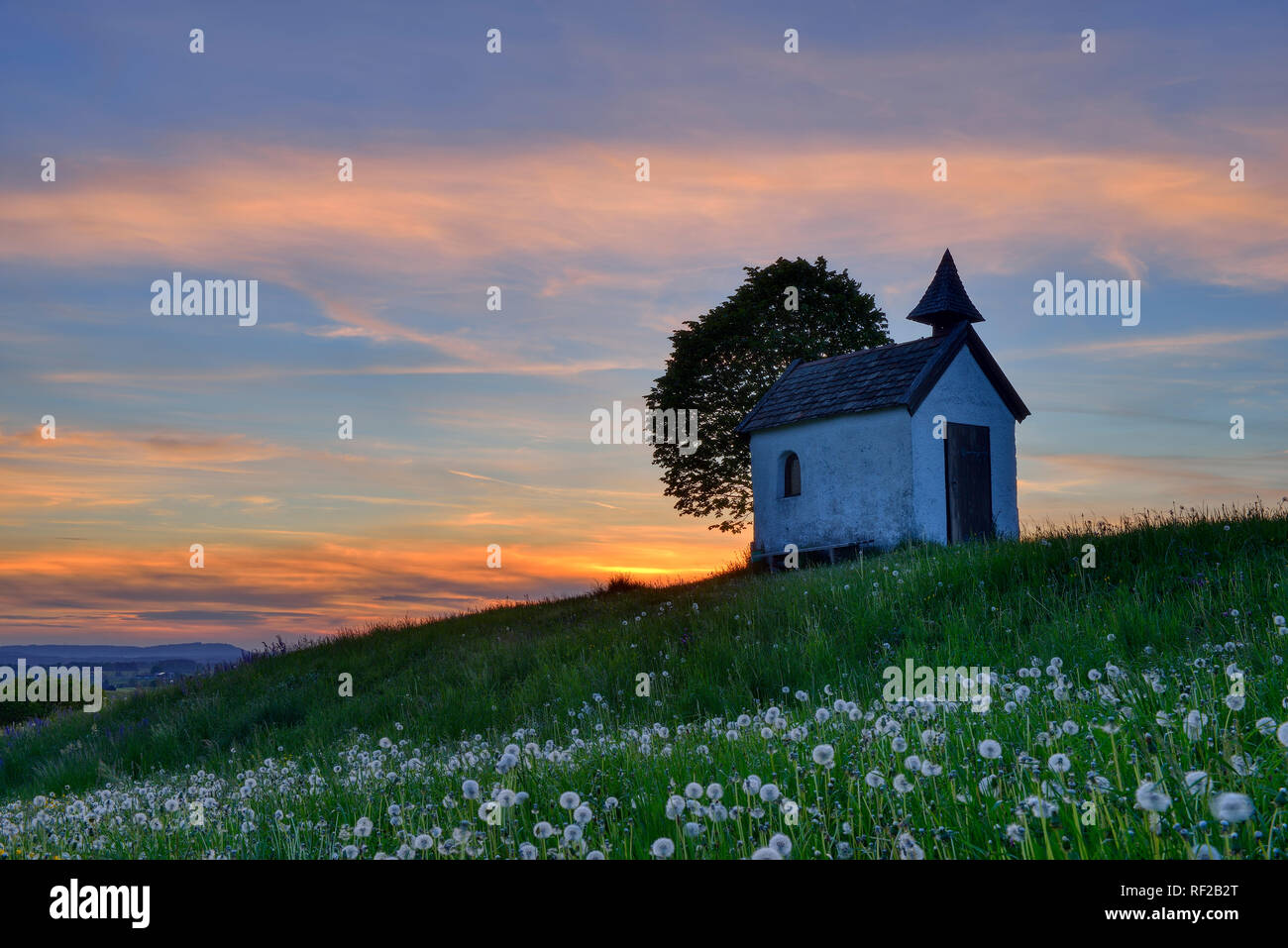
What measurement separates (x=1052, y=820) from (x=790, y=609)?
38.0 feet

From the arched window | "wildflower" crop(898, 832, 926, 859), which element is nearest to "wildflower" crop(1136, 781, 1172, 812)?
"wildflower" crop(898, 832, 926, 859)

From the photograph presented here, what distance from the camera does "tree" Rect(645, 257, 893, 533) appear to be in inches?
1458

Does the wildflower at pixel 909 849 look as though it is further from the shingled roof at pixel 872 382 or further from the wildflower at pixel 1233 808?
the shingled roof at pixel 872 382

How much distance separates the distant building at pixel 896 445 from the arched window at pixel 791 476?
1.4 inches

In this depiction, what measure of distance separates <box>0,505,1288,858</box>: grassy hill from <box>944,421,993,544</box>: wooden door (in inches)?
359

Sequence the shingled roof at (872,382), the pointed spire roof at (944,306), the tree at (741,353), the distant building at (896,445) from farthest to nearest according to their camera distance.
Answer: the tree at (741,353) → the pointed spire roof at (944,306) → the shingled roof at (872,382) → the distant building at (896,445)

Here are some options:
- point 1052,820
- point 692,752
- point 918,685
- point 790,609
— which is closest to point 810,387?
point 790,609

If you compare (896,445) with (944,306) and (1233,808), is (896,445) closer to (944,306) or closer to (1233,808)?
(944,306)

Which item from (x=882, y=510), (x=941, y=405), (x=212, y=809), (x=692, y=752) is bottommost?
(x=212, y=809)

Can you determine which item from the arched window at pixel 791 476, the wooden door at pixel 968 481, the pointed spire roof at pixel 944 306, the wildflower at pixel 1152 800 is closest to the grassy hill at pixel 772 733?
the wildflower at pixel 1152 800

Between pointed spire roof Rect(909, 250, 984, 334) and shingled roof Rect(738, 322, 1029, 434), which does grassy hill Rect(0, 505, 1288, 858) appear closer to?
shingled roof Rect(738, 322, 1029, 434)

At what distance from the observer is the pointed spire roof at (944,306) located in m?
29.8
